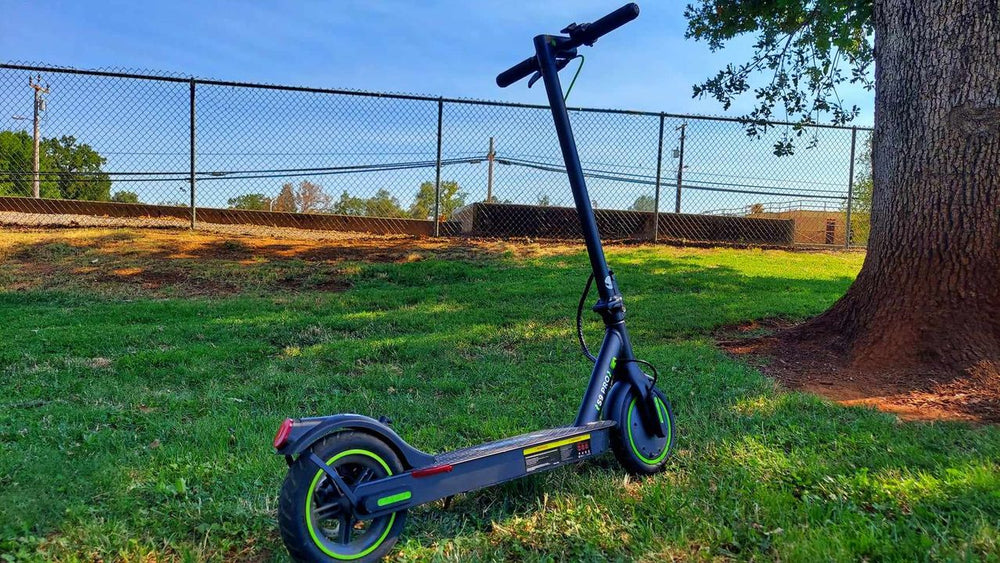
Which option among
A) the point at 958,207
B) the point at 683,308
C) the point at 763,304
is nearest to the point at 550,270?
the point at 683,308

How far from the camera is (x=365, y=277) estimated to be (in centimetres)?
698

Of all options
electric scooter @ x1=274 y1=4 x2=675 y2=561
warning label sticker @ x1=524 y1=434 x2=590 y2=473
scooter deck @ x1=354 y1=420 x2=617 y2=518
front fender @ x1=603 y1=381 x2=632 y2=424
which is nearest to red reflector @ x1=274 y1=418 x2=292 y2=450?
electric scooter @ x1=274 y1=4 x2=675 y2=561

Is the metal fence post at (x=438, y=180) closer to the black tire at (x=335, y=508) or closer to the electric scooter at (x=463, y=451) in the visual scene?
the electric scooter at (x=463, y=451)

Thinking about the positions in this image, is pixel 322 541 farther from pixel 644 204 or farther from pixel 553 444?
pixel 644 204

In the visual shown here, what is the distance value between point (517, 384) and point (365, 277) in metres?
3.76

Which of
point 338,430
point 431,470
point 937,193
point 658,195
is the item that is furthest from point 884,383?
point 658,195

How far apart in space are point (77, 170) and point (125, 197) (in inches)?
29.9

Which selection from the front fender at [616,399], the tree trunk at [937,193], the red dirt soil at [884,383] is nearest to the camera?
the front fender at [616,399]

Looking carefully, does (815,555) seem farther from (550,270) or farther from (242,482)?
(550,270)

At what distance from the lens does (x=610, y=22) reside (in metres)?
2.38

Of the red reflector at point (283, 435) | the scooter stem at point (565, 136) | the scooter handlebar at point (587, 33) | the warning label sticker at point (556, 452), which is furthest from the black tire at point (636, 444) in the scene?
the scooter handlebar at point (587, 33)

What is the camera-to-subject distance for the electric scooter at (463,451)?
167cm

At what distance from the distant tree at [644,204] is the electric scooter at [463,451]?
22.9 ft

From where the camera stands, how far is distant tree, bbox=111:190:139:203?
8.38 m
